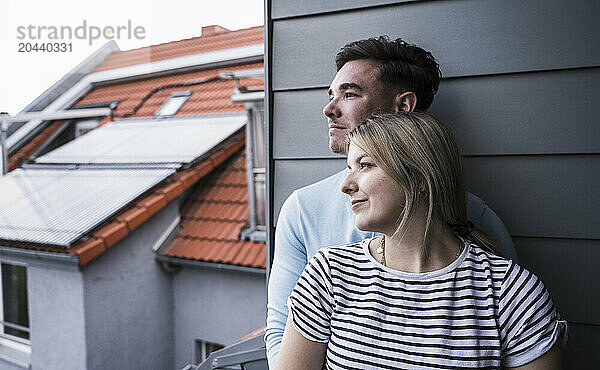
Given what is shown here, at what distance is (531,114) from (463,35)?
0.54 feet

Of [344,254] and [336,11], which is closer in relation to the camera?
[344,254]

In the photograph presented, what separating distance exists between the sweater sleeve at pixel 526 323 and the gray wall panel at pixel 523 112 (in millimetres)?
292

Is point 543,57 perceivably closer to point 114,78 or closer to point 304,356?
point 304,356

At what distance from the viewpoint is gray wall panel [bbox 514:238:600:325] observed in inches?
29.4

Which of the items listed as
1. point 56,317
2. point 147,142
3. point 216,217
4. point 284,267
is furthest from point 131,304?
point 284,267

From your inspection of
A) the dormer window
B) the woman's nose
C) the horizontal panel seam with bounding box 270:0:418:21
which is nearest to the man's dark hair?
the horizontal panel seam with bounding box 270:0:418:21

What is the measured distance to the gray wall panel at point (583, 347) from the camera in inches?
29.6

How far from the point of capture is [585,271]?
2.45ft

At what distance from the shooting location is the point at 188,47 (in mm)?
2566

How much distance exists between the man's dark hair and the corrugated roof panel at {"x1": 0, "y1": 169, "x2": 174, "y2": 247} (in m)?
1.92

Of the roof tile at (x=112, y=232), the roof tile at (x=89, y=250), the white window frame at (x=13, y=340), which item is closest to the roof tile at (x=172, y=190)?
the roof tile at (x=112, y=232)

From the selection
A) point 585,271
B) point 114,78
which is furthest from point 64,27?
point 585,271

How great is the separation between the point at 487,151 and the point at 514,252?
0.17m

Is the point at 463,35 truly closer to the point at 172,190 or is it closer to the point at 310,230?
the point at 310,230
